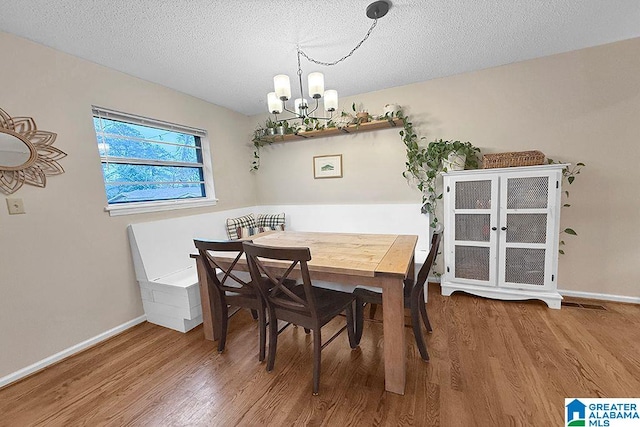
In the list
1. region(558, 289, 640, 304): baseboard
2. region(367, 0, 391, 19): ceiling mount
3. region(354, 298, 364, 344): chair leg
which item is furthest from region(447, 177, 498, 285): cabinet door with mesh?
region(367, 0, 391, 19): ceiling mount

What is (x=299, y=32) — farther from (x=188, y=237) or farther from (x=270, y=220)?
(x=270, y=220)

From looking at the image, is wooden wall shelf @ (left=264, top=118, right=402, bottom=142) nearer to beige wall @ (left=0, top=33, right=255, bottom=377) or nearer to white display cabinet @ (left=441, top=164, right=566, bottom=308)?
white display cabinet @ (left=441, top=164, right=566, bottom=308)

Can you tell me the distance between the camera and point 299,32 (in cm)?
193

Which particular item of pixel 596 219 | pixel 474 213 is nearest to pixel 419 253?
pixel 474 213

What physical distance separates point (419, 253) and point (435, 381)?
141cm

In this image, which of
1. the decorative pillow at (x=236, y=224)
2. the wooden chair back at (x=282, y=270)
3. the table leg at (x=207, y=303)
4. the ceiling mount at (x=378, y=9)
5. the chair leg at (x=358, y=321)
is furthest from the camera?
the decorative pillow at (x=236, y=224)

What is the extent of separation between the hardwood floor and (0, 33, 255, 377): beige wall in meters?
0.27

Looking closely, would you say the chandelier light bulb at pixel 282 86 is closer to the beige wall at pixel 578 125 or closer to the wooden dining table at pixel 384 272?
the wooden dining table at pixel 384 272

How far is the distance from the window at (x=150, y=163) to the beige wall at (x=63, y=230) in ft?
0.37

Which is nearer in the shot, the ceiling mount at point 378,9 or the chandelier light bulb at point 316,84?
the ceiling mount at point 378,9

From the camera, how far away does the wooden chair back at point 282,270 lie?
1.39m

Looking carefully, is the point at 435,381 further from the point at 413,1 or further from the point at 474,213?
the point at 413,1

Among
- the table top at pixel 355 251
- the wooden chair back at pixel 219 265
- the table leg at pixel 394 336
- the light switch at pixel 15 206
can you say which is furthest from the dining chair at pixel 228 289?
the light switch at pixel 15 206

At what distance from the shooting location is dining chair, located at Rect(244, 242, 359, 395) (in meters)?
1.42
